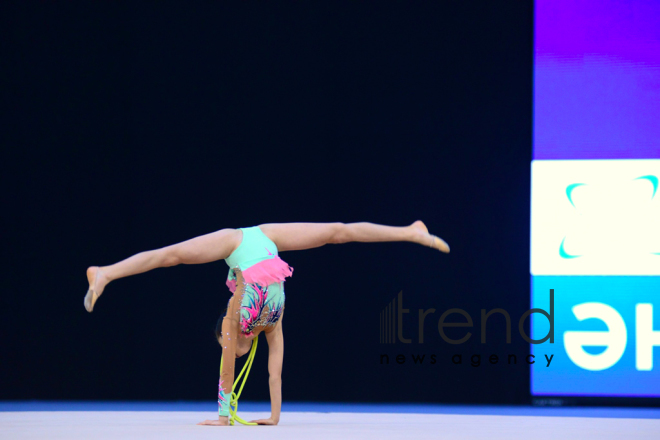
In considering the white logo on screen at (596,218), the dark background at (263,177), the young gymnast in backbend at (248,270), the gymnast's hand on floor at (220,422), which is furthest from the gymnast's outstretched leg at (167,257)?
the white logo on screen at (596,218)

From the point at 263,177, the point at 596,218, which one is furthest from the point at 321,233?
the point at 596,218

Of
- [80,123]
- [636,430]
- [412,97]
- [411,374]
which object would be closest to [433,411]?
[411,374]

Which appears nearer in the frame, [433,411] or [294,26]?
[433,411]

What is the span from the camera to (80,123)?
5488mm

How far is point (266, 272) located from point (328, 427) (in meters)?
0.83

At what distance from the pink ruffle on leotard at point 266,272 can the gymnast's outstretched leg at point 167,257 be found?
164mm

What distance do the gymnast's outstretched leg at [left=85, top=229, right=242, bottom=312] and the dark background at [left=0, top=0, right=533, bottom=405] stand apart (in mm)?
1697

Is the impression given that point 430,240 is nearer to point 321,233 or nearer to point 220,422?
point 321,233

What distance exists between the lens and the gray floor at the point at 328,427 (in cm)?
312

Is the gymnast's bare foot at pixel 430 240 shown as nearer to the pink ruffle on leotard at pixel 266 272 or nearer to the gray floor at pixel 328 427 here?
the pink ruffle on leotard at pixel 266 272

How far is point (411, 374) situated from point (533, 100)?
7.18 feet

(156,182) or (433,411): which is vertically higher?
(156,182)

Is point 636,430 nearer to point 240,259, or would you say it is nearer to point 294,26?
point 240,259

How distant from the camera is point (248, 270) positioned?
3631 millimetres
